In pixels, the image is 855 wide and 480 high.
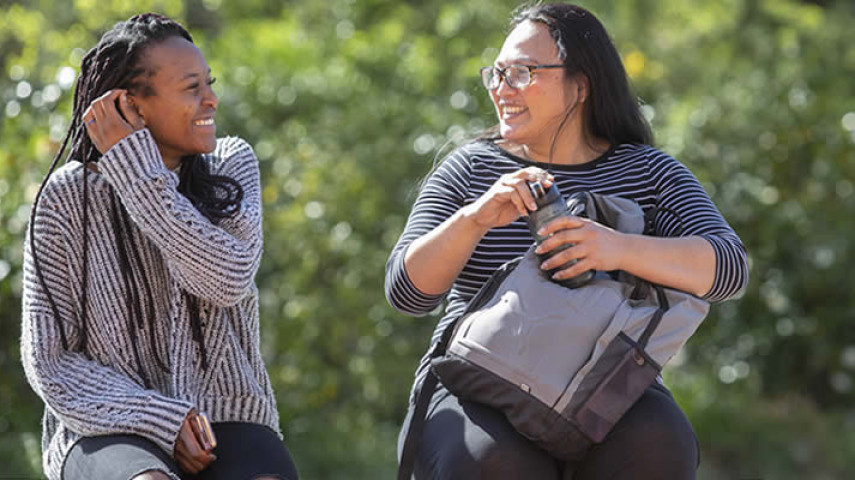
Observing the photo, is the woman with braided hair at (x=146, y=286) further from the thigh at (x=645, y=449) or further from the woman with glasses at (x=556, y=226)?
the thigh at (x=645, y=449)

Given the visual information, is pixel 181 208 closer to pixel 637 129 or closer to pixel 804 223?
pixel 637 129

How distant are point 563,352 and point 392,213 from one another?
9.21ft

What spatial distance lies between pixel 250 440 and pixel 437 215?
74cm

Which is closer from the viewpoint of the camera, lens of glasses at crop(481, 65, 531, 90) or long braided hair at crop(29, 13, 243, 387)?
long braided hair at crop(29, 13, 243, 387)

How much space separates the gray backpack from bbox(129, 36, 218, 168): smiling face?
848mm

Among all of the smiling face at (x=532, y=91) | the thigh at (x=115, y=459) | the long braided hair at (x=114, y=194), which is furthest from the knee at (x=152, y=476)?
the smiling face at (x=532, y=91)

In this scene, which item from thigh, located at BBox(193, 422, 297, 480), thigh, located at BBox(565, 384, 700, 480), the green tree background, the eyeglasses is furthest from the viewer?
the green tree background

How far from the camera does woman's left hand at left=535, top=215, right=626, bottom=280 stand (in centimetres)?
273

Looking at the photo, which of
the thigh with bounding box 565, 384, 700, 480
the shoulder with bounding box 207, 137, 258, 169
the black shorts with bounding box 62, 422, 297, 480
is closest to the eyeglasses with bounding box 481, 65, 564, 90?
the shoulder with bounding box 207, 137, 258, 169

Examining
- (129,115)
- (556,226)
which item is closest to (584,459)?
(556,226)

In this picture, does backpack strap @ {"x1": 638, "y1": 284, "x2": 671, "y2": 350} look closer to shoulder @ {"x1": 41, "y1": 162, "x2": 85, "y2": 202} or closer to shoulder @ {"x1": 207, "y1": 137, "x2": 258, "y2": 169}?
shoulder @ {"x1": 207, "y1": 137, "x2": 258, "y2": 169}

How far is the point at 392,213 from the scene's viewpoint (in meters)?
5.39

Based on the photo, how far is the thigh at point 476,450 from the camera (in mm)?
2662

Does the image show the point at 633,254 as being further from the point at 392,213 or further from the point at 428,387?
the point at 392,213
